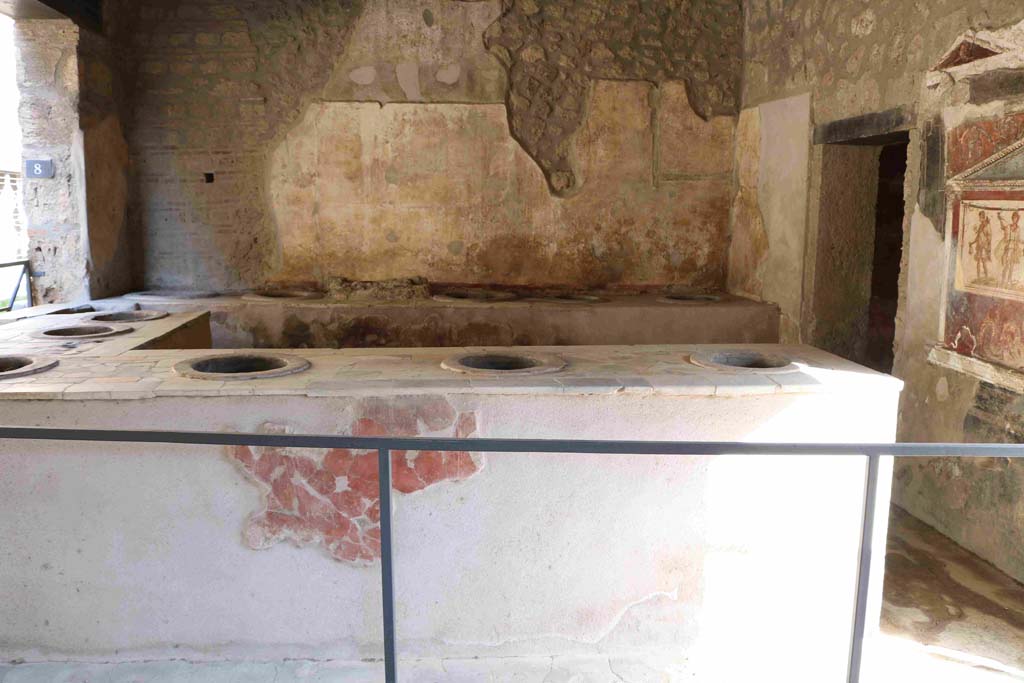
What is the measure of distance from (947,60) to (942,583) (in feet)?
7.91

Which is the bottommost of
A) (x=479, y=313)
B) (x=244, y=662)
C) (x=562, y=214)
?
(x=244, y=662)

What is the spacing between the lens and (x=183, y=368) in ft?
10.8

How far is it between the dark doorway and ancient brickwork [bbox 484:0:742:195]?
4.32 feet

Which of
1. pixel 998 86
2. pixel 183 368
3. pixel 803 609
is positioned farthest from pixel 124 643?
pixel 998 86

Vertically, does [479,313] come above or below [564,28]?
below

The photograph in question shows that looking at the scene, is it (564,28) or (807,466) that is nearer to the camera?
(807,466)

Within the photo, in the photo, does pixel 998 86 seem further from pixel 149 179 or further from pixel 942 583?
pixel 149 179

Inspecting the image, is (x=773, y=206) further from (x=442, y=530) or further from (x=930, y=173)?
(x=442, y=530)

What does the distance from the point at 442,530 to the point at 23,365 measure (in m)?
1.99

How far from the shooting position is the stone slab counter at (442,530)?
117 inches

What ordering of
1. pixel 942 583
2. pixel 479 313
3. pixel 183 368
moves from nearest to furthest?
pixel 183 368
pixel 942 583
pixel 479 313

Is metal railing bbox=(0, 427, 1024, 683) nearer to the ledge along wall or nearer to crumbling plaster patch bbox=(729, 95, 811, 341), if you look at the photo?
the ledge along wall

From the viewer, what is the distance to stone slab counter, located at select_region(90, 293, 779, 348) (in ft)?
18.4

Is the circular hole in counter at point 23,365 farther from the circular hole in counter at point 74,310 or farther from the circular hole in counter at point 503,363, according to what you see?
the circular hole in counter at point 74,310
